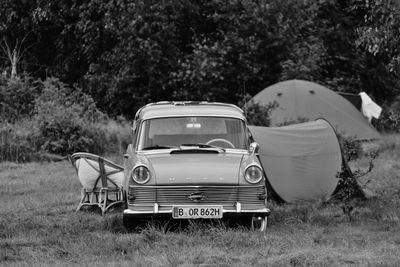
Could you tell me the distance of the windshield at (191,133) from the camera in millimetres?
10539

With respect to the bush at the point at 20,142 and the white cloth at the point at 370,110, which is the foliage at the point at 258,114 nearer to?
the white cloth at the point at 370,110

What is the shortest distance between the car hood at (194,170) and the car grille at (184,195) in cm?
8

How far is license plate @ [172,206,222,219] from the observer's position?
30.5 feet

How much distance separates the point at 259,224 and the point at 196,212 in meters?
1.13

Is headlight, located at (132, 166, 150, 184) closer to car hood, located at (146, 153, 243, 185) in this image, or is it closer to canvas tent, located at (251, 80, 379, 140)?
car hood, located at (146, 153, 243, 185)

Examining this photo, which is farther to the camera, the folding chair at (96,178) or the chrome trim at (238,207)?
the folding chair at (96,178)

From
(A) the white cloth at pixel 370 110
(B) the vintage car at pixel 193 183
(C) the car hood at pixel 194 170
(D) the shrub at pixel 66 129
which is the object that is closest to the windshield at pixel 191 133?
(B) the vintage car at pixel 193 183

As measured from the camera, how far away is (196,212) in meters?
9.31

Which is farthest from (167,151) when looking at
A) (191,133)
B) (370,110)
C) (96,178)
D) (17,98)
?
(370,110)

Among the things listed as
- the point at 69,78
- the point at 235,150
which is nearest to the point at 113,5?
the point at 69,78

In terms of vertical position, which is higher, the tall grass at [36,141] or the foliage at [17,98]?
the foliage at [17,98]

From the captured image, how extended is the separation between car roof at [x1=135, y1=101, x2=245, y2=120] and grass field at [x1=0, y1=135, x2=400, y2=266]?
1524 mm

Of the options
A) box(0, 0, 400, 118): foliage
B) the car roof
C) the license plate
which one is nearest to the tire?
the license plate

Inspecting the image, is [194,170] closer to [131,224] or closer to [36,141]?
[131,224]
